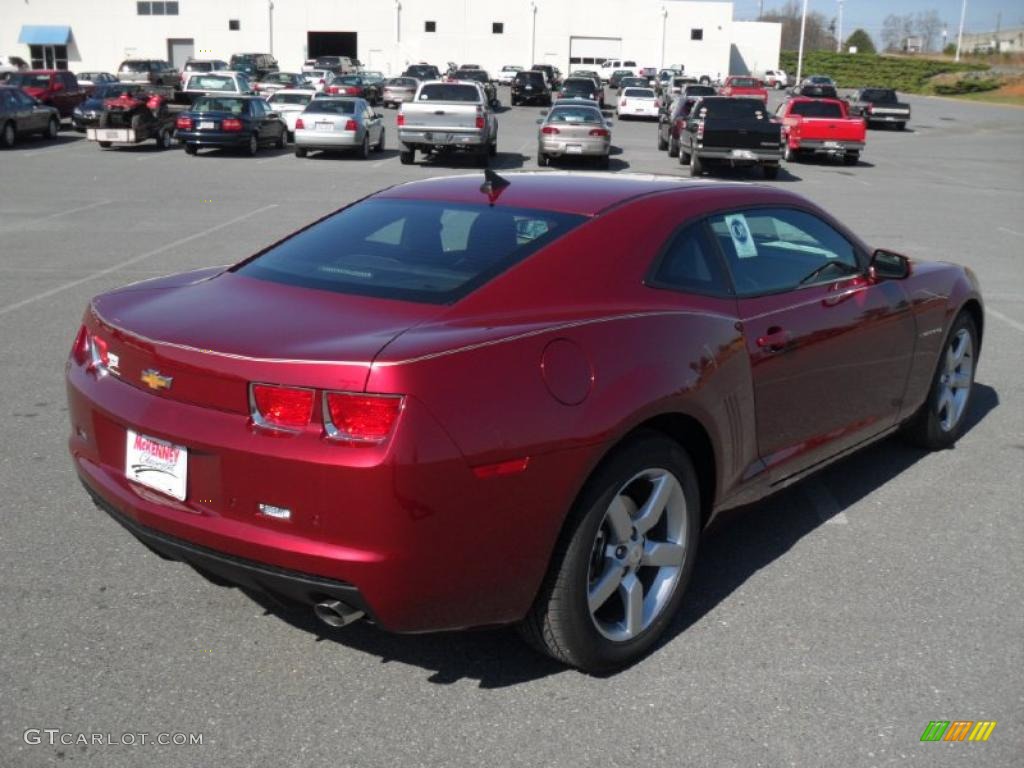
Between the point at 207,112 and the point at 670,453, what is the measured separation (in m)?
25.6

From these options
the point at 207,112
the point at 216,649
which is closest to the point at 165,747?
the point at 216,649

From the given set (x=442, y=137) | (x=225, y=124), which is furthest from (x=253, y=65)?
(x=442, y=137)

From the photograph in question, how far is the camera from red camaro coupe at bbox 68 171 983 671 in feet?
10.1

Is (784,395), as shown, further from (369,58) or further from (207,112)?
(369,58)

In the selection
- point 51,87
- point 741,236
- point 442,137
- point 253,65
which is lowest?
point 442,137

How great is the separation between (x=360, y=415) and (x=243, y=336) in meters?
0.54

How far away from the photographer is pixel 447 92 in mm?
27297

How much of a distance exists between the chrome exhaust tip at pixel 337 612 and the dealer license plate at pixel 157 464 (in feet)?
1.79

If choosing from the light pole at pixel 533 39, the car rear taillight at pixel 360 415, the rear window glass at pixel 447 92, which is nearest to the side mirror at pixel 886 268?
the car rear taillight at pixel 360 415

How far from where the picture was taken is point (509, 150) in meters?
31.0

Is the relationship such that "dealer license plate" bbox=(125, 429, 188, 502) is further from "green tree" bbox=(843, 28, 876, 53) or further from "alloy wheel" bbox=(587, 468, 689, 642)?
"green tree" bbox=(843, 28, 876, 53)

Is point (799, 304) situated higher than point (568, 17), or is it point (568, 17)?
point (568, 17)

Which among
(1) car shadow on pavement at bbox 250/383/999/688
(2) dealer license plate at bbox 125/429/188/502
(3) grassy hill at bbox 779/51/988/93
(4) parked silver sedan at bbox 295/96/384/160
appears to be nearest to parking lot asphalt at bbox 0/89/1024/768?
(1) car shadow on pavement at bbox 250/383/999/688

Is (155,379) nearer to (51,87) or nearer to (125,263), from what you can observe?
(125,263)
